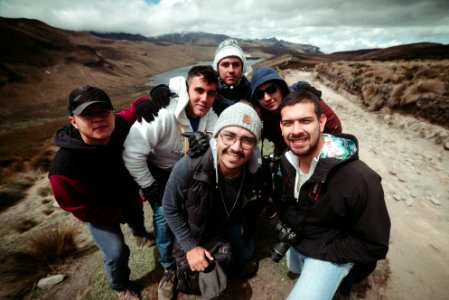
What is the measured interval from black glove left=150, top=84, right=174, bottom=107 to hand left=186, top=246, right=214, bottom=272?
6.52ft

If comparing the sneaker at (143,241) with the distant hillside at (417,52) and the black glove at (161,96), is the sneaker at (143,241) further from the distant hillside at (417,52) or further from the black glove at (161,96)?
the distant hillside at (417,52)

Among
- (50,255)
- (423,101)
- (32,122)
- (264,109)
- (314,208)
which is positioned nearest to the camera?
(314,208)

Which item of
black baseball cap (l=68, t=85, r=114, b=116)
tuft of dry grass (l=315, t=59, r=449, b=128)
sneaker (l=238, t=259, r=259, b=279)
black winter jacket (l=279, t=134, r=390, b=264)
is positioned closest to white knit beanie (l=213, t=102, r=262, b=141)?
black winter jacket (l=279, t=134, r=390, b=264)

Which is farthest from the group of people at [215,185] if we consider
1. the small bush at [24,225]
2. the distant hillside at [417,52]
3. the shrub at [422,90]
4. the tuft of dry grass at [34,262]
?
the distant hillside at [417,52]

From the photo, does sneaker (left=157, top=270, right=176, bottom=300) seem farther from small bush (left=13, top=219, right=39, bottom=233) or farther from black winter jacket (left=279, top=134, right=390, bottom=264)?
small bush (left=13, top=219, right=39, bottom=233)

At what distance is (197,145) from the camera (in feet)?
7.75

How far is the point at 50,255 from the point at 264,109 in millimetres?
4794

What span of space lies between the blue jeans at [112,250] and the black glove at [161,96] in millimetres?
1805

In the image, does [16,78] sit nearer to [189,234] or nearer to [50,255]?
[50,255]

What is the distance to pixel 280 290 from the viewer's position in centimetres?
295

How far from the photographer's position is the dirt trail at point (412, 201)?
2979 millimetres

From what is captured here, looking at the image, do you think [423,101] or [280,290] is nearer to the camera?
Answer: [280,290]

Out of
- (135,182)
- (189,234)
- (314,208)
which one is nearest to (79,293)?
(135,182)

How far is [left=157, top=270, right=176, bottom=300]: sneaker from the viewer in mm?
2869
